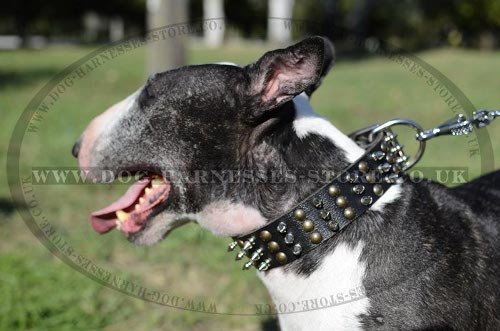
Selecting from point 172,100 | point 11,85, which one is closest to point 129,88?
point 11,85

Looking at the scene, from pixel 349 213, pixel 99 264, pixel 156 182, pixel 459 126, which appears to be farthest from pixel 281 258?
pixel 99 264

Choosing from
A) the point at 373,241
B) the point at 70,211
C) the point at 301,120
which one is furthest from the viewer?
the point at 70,211

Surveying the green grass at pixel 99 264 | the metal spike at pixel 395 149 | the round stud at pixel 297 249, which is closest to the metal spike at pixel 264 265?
the round stud at pixel 297 249

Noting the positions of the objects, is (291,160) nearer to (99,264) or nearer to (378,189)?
(378,189)

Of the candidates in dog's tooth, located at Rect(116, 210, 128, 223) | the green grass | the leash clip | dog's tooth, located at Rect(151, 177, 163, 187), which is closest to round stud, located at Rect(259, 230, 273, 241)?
dog's tooth, located at Rect(151, 177, 163, 187)

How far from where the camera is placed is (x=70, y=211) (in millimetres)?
5281

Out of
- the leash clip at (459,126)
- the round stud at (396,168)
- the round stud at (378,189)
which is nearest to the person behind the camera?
the round stud at (378,189)

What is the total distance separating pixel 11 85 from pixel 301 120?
40.8ft

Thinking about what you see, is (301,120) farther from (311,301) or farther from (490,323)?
(490,323)

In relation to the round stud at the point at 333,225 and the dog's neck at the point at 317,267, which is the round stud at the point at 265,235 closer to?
the dog's neck at the point at 317,267

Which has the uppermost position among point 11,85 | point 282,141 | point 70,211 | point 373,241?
point 282,141

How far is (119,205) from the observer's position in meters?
2.47

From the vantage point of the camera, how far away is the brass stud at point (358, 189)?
2080 millimetres

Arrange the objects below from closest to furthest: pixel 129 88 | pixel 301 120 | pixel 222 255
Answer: pixel 301 120 → pixel 222 255 → pixel 129 88
